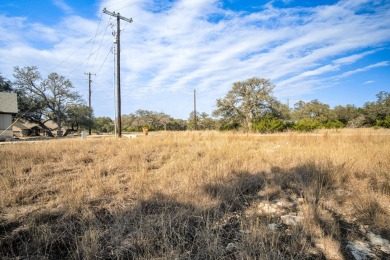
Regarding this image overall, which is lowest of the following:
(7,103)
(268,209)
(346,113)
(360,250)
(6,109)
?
(360,250)

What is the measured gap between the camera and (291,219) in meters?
2.98

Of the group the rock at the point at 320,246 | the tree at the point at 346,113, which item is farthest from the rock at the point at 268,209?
the tree at the point at 346,113

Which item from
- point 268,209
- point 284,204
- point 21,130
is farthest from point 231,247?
point 21,130

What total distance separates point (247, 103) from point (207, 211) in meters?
29.4

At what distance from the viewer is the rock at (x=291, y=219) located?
288cm

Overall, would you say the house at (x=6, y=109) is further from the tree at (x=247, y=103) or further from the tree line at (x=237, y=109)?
the tree at (x=247, y=103)

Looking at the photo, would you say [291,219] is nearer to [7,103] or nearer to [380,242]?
[380,242]

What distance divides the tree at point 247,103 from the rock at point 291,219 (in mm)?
27369

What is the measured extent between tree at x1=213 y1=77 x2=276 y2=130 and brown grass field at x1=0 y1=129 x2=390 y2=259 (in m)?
25.4

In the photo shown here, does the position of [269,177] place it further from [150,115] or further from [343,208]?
[150,115]

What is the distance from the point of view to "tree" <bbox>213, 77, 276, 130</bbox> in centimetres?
3025

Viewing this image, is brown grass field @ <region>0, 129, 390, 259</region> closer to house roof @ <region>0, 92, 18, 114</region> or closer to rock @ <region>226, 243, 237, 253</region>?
rock @ <region>226, 243, 237, 253</region>

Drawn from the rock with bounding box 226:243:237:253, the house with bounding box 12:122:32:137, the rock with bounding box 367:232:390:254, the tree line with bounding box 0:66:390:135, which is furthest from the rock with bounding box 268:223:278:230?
the house with bounding box 12:122:32:137

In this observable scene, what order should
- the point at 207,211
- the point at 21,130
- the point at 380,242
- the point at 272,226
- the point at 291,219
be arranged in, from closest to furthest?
the point at 380,242 < the point at 272,226 < the point at 291,219 < the point at 207,211 < the point at 21,130
